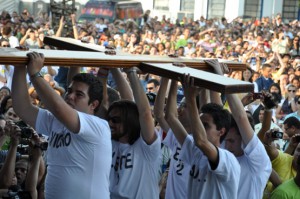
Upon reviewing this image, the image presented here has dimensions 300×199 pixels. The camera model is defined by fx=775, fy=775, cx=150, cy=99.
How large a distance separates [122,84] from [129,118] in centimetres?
50

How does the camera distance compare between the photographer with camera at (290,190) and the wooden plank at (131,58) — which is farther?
the photographer with camera at (290,190)

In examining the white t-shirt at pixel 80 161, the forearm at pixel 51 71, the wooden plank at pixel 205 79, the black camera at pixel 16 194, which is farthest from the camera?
the forearm at pixel 51 71

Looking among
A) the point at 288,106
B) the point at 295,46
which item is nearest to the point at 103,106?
the point at 288,106

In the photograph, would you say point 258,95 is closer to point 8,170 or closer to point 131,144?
point 131,144

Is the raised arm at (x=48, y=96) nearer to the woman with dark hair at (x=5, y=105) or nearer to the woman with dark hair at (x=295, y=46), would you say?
the woman with dark hair at (x=5, y=105)

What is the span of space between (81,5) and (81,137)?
3063cm

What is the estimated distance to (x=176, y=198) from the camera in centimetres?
542

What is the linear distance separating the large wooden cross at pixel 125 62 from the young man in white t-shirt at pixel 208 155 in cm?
17

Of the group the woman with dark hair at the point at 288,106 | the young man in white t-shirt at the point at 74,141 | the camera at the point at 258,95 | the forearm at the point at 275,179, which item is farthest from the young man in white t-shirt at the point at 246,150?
the woman with dark hair at the point at 288,106

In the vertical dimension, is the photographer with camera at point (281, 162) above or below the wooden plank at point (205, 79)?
below

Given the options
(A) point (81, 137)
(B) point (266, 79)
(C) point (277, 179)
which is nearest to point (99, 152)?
(A) point (81, 137)

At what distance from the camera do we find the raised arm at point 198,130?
471 centimetres

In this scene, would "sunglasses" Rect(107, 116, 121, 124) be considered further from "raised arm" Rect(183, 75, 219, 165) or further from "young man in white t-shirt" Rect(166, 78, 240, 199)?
"raised arm" Rect(183, 75, 219, 165)

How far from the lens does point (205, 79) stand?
4.52 meters
